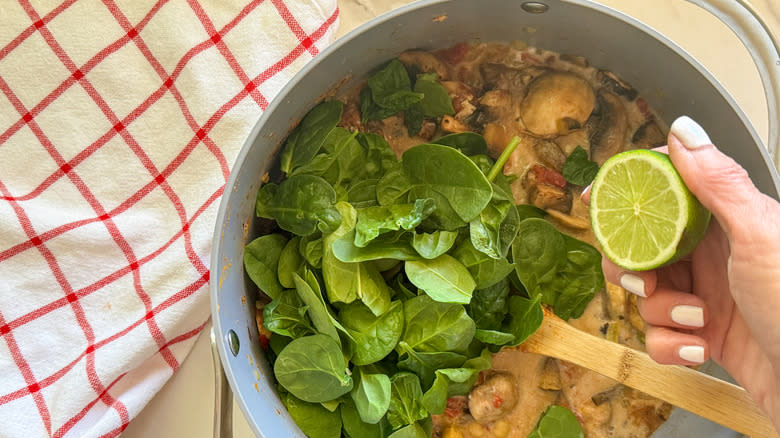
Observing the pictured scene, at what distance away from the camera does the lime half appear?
0.78 meters

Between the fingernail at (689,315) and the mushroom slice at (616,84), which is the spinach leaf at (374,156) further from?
the fingernail at (689,315)

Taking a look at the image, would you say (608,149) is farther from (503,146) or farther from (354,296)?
(354,296)

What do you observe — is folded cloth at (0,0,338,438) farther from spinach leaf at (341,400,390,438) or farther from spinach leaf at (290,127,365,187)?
spinach leaf at (341,400,390,438)

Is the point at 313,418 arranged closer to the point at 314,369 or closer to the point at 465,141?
the point at 314,369

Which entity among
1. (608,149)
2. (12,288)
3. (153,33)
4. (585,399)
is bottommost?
(585,399)

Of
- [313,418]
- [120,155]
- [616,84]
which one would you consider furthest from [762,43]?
[120,155]

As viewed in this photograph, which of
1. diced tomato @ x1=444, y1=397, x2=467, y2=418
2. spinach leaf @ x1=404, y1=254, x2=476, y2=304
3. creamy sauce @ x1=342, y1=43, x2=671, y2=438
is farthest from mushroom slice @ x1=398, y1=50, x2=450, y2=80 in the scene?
diced tomato @ x1=444, y1=397, x2=467, y2=418

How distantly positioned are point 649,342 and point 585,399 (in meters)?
0.21

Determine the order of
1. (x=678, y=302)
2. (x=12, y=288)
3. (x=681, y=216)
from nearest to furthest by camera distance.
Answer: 1. (x=681, y=216)
2. (x=678, y=302)
3. (x=12, y=288)

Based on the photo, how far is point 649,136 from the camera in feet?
3.64

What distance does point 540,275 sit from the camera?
1.05 metres

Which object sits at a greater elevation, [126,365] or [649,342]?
[126,365]

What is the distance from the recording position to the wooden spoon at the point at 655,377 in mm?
942

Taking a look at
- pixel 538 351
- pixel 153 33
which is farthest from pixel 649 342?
pixel 153 33
